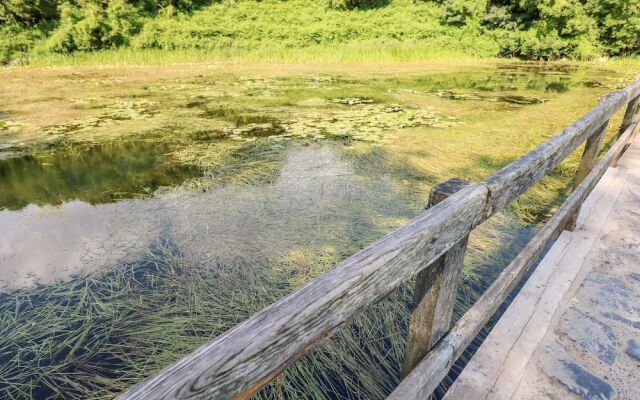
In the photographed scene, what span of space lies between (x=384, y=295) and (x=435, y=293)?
1.20 ft

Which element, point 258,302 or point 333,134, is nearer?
point 258,302

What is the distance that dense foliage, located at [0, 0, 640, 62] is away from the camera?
16766 mm

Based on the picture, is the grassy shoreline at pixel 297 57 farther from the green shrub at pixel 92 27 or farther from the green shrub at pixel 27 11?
the green shrub at pixel 27 11

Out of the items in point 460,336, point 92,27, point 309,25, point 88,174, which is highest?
point 309,25

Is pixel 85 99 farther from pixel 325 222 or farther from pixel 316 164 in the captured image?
pixel 325 222

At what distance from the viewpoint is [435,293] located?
3.97ft

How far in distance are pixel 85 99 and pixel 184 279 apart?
804 centimetres

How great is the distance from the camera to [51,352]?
2055 mm

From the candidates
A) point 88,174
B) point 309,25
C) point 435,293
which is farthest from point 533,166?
point 309,25

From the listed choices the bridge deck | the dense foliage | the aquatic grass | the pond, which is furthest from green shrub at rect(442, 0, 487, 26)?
the aquatic grass

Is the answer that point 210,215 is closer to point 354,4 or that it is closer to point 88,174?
point 88,174

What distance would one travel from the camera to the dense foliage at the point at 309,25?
16.8 metres

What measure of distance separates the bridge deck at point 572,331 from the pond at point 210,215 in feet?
1.55

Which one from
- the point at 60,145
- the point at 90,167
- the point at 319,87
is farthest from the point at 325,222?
the point at 319,87
